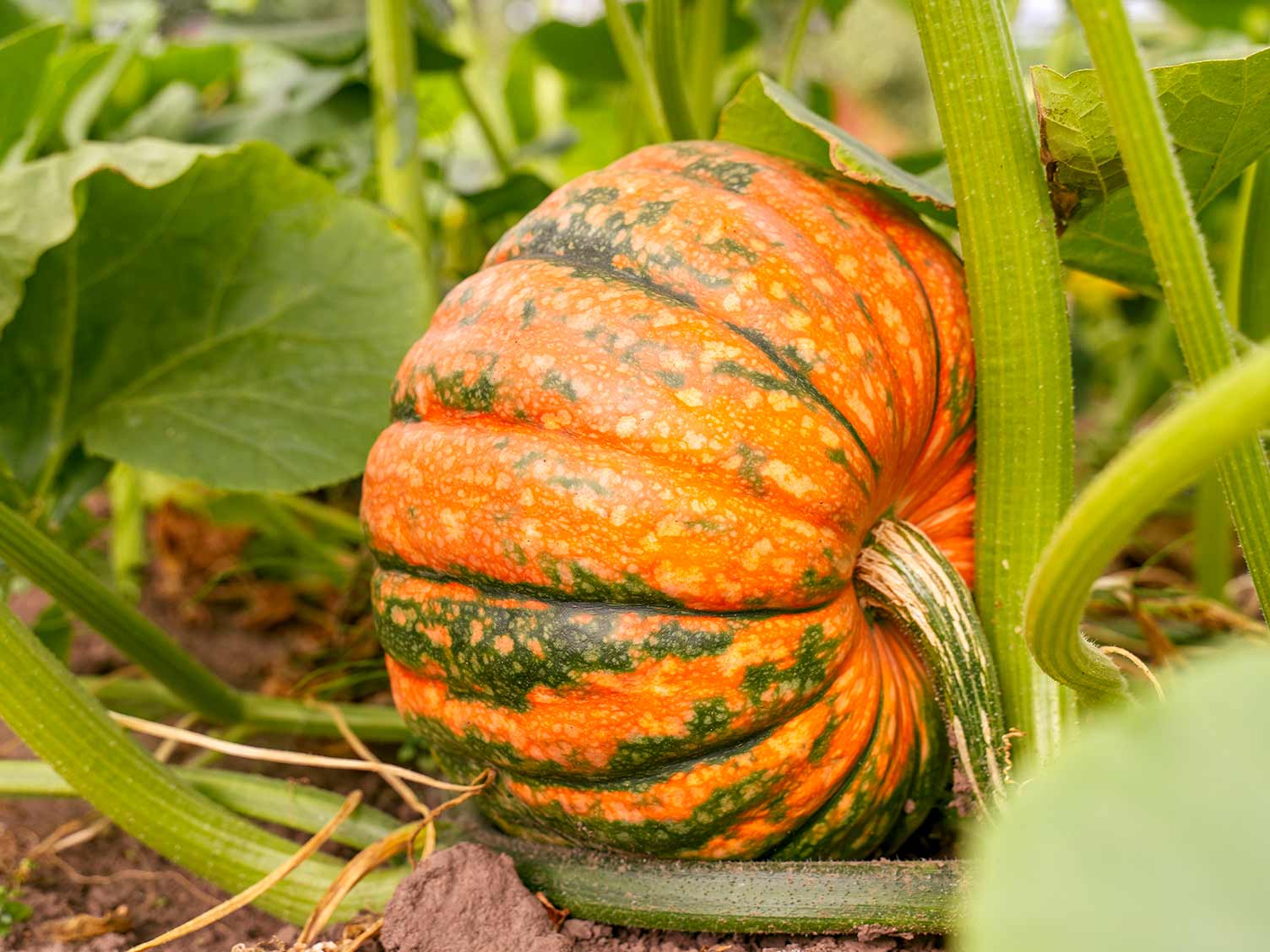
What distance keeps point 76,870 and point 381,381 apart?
2.43 ft

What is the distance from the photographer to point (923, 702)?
48.5 inches

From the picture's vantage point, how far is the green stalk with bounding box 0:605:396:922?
3.97 feet

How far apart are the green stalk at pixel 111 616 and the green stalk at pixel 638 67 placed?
977 millimetres

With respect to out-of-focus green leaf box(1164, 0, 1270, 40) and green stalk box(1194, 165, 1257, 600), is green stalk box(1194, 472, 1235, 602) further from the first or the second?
out-of-focus green leaf box(1164, 0, 1270, 40)

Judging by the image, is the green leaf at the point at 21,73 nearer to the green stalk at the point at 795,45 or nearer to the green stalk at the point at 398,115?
the green stalk at the point at 398,115

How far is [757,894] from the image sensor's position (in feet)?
3.59

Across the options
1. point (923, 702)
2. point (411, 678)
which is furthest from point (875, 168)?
point (411, 678)

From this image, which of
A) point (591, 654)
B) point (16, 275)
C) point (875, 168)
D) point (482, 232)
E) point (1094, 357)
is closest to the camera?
point (591, 654)

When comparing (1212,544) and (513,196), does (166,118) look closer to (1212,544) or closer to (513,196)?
(513,196)

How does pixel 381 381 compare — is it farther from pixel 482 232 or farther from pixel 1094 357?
pixel 1094 357

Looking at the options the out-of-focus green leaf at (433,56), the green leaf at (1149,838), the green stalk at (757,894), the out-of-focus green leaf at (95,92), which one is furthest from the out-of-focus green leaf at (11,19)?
the green leaf at (1149,838)

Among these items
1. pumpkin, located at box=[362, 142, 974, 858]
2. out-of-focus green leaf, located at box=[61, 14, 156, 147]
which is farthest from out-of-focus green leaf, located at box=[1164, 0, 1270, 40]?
out-of-focus green leaf, located at box=[61, 14, 156, 147]

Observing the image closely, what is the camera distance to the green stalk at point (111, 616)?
1327 mm

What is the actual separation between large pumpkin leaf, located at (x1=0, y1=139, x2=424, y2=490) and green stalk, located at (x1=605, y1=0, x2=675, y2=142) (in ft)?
1.33
